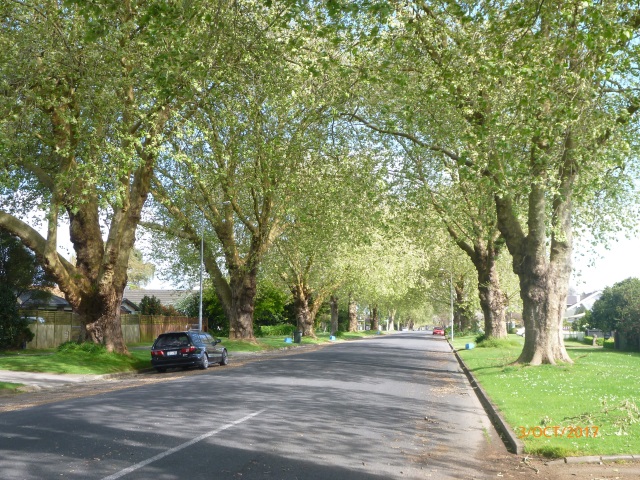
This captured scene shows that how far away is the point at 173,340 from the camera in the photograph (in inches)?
955

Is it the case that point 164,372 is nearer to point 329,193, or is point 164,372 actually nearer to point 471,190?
point 329,193

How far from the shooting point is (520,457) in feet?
28.3

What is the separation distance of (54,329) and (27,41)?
20607mm

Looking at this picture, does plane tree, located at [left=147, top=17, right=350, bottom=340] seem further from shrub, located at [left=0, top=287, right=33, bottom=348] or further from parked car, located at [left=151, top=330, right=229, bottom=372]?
shrub, located at [left=0, top=287, right=33, bottom=348]

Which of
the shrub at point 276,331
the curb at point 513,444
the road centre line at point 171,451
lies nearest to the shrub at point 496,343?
the curb at point 513,444

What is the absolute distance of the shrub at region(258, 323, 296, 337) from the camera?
2506 inches

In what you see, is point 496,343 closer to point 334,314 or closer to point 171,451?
point 334,314

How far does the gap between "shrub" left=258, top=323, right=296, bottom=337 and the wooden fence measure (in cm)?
1794

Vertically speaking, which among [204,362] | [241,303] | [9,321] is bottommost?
[204,362]

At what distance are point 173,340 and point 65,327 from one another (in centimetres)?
1393

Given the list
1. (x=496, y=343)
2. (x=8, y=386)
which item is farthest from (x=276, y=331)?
(x=8, y=386)

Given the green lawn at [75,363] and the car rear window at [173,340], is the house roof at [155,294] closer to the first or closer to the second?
the car rear window at [173,340]

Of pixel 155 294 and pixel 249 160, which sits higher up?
pixel 249 160

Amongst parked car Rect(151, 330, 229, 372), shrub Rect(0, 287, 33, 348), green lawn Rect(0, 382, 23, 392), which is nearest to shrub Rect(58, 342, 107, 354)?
parked car Rect(151, 330, 229, 372)
